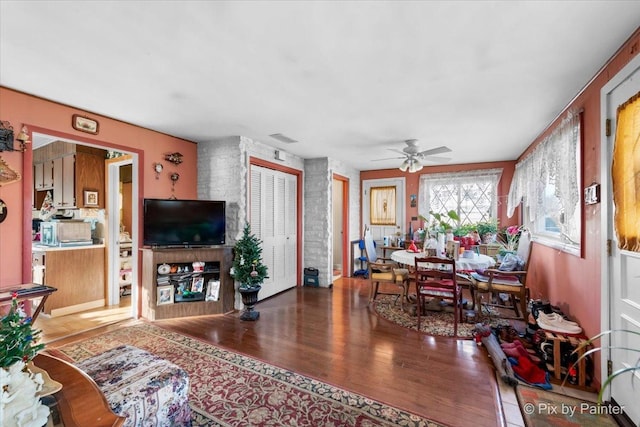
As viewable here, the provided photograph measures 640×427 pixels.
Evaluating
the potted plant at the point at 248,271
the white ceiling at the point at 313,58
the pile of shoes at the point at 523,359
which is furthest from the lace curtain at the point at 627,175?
the potted plant at the point at 248,271

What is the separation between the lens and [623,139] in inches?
69.2

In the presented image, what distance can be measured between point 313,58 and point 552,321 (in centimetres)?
308

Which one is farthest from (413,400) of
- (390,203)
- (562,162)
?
(390,203)

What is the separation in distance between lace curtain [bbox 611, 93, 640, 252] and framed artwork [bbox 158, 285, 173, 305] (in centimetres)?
433

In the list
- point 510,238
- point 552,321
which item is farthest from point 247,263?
point 510,238

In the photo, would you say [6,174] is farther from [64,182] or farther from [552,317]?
[552,317]

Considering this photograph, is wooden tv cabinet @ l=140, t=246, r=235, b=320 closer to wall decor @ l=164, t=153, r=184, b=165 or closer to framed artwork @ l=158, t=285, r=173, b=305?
framed artwork @ l=158, t=285, r=173, b=305

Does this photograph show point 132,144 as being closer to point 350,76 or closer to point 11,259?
point 11,259

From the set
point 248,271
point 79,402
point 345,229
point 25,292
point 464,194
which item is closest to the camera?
point 79,402

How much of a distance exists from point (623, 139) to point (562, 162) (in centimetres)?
116

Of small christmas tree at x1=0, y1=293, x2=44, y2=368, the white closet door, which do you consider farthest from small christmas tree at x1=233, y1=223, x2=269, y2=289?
small christmas tree at x1=0, y1=293, x2=44, y2=368

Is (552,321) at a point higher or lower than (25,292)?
lower

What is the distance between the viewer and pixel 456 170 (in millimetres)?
5777

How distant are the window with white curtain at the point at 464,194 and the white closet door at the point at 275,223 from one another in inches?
115
